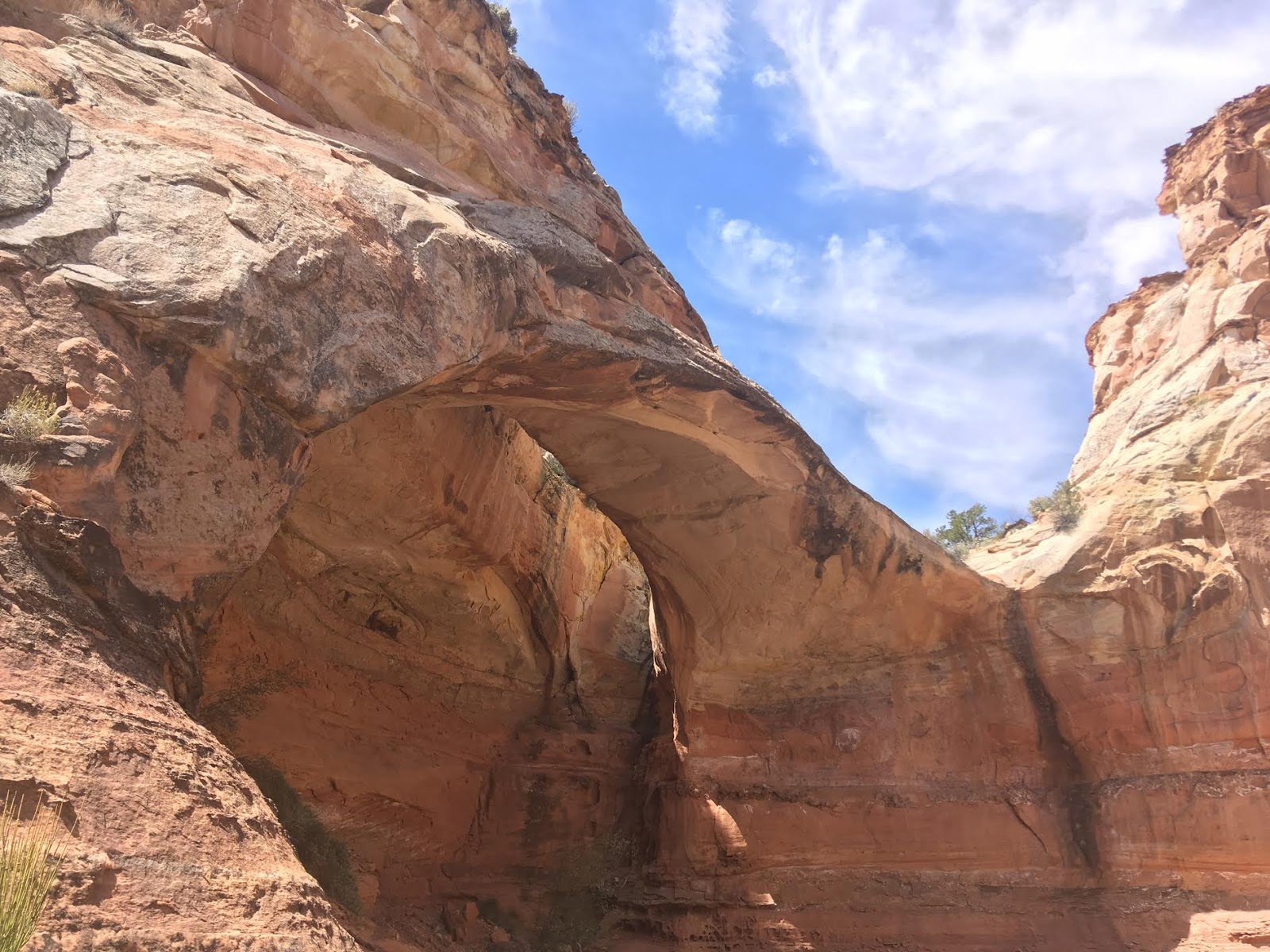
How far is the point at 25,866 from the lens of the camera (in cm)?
321

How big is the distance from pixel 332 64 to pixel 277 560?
240 inches

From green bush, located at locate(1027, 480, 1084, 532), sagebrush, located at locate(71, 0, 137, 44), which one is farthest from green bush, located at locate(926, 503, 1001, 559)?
sagebrush, located at locate(71, 0, 137, 44)

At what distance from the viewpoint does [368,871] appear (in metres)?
11.9

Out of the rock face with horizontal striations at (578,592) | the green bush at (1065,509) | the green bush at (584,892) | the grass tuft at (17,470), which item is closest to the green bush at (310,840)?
the rock face with horizontal striations at (578,592)

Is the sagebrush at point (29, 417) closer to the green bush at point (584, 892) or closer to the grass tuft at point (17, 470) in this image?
the grass tuft at point (17, 470)

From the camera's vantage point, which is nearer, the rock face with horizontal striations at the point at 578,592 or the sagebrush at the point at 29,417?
the sagebrush at the point at 29,417

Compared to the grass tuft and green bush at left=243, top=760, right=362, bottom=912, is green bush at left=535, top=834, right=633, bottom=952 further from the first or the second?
the grass tuft

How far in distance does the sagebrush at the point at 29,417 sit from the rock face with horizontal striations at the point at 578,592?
4.47 ft

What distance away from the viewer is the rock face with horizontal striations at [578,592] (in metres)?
7.71

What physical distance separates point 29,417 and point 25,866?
2.76 m

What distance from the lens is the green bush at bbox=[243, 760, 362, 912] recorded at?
10.0m

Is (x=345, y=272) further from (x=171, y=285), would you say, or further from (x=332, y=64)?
(x=332, y=64)

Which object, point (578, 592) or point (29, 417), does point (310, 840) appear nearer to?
point (578, 592)

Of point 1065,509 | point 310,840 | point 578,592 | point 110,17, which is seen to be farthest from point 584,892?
point 110,17
